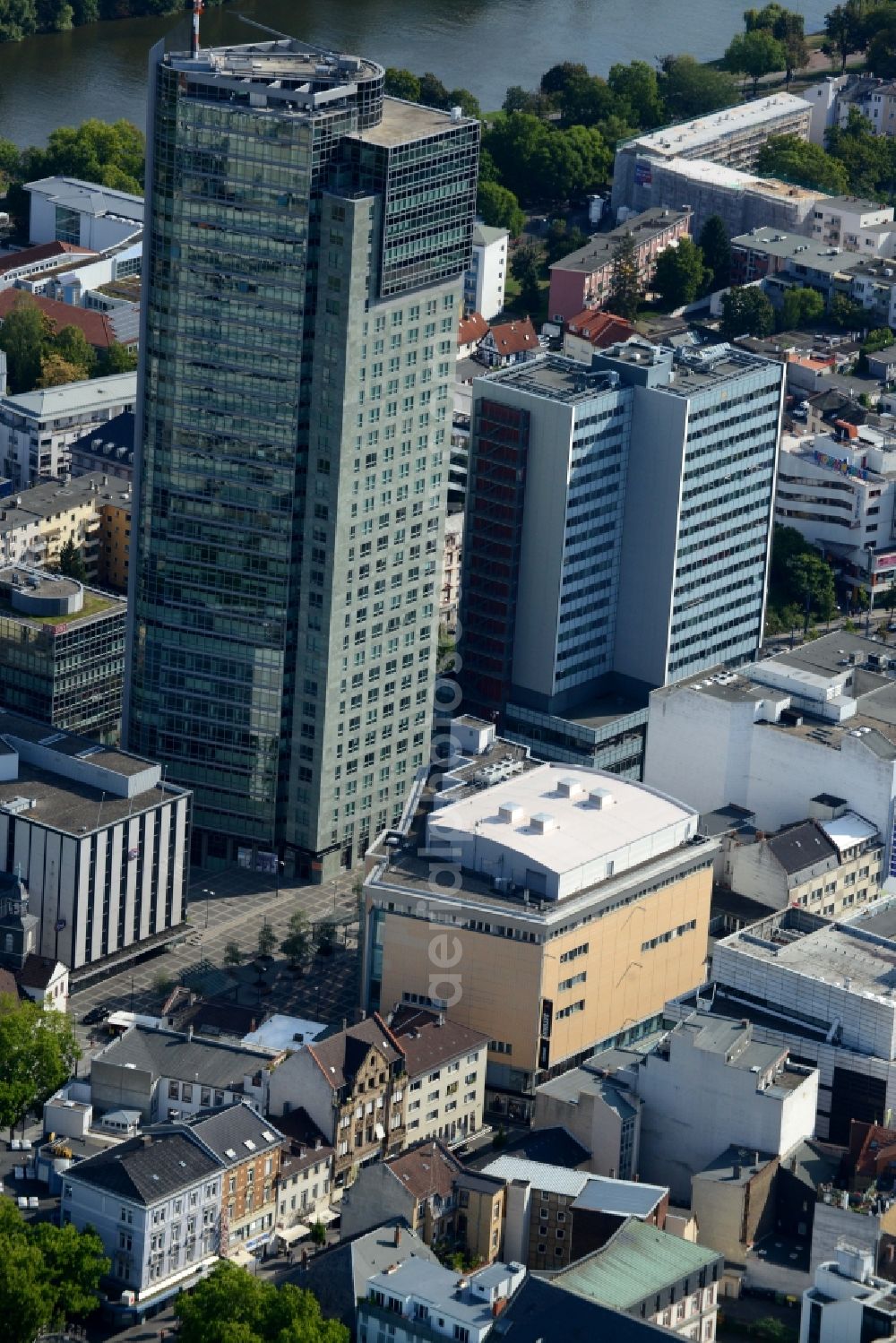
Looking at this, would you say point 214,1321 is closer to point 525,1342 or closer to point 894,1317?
point 525,1342

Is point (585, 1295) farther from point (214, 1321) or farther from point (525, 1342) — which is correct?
point (214, 1321)

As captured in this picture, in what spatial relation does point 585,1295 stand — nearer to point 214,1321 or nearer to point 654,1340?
point 654,1340

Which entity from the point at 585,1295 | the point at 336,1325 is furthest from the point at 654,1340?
the point at 336,1325

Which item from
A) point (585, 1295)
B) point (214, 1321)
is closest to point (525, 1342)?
point (585, 1295)

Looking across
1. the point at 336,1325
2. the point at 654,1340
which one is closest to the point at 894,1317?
the point at 654,1340

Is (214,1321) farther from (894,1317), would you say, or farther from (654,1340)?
(894,1317)

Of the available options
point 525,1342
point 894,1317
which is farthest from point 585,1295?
point 894,1317
